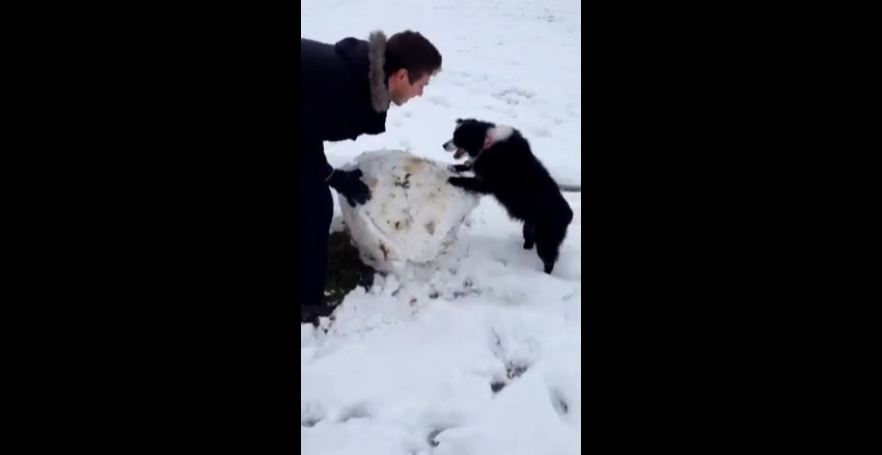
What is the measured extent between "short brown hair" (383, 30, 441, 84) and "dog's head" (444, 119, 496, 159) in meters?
0.85

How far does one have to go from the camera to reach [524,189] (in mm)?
3129

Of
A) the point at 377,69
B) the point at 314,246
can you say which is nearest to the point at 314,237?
the point at 314,246

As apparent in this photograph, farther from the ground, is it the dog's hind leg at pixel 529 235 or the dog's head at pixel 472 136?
the dog's head at pixel 472 136

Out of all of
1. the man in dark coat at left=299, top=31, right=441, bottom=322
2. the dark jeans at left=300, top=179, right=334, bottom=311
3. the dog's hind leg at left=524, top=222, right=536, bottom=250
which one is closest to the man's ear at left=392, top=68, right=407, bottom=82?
the man in dark coat at left=299, top=31, right=441, bottom=322

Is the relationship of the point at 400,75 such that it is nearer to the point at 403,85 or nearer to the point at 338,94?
the point at 403,85

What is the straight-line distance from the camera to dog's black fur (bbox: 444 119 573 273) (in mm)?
3039

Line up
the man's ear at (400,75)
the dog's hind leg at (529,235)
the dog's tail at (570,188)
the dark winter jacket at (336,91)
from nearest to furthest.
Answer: the dark winter jacket at (336,91) < the man's ear at (400,75) < the dog's hind leg at (529,235) < the dog's tail at (570,188)

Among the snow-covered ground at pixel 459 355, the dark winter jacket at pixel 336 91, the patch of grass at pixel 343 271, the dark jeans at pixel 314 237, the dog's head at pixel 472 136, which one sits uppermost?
the dark winter jacket at pixel 336 91

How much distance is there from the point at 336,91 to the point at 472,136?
105 cm

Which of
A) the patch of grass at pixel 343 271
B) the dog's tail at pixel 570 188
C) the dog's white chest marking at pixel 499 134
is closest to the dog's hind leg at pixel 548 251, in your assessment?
the dog's white chest marking at pixel 499 134

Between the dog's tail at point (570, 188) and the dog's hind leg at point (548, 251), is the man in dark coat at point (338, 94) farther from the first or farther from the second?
the dog's tail at point (570, 188)

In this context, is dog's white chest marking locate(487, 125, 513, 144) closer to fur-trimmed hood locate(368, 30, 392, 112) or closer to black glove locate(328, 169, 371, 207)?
black glove locate(328, 169, 371, 207)

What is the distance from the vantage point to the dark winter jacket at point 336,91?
2.30m
